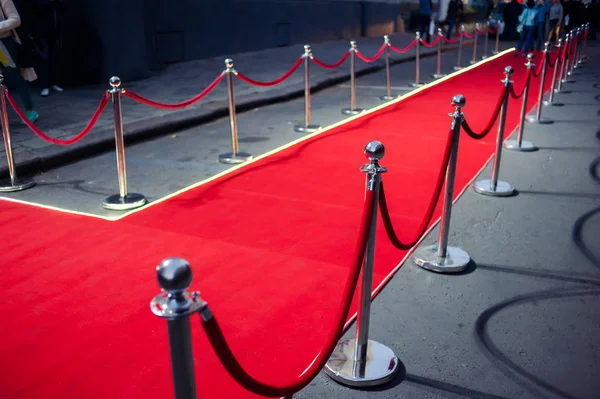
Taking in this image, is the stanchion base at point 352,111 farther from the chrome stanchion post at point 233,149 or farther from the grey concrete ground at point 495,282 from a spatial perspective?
the chrome stanchion post at point 233,149

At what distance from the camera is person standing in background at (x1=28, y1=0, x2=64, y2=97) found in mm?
9328

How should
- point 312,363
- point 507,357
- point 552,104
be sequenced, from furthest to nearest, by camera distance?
point 552,104 < point 507,357 < point 312,363

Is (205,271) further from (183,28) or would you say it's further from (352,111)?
(183,28)

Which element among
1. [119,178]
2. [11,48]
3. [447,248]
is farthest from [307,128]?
[447,248]

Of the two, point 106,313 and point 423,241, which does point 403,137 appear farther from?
point 106,313

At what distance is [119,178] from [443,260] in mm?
2955

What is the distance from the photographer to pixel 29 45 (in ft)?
25.4

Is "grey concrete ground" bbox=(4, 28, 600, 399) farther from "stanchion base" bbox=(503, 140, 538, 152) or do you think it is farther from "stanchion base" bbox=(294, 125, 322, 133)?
"stanchion base" bbox=(294, 125, 322, 133)

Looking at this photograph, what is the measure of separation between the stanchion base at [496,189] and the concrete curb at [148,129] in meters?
4.35

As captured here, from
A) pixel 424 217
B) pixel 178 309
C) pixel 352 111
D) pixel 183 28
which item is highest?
pixel 183 28

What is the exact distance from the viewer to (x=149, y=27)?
12.3 meters

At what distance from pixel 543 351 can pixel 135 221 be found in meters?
3.19

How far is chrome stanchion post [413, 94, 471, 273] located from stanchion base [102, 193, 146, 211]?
8.25ft

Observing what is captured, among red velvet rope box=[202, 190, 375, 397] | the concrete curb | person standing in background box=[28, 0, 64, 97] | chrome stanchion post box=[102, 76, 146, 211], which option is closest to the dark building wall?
person standing in background box=[28, 0, 64, 97]
